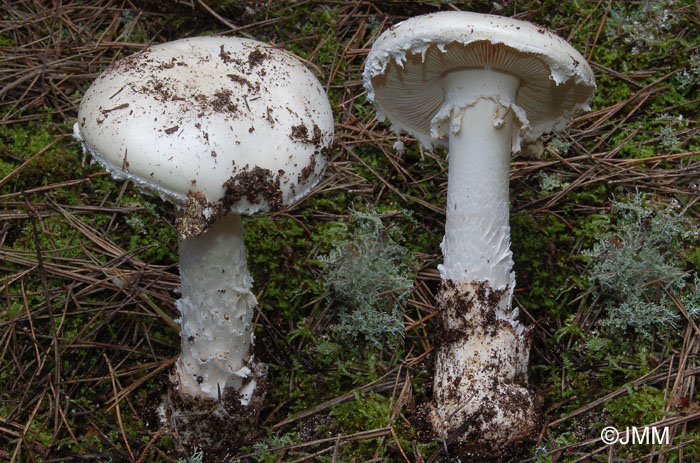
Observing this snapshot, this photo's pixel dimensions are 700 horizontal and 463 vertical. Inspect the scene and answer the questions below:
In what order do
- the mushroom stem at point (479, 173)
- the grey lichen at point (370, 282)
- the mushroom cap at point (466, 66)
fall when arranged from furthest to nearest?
the grey lichen at point (370, 282), the mushroom stem at point (479, 173), the mushroom cap at point (466, 66)

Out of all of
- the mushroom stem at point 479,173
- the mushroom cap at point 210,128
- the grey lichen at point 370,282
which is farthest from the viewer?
the grey lichen at point 370,282

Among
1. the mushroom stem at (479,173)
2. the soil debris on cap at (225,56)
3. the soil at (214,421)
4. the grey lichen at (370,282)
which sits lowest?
the soil at (214,421)

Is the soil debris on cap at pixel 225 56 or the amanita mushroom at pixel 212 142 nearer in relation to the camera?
the amanita mushroom at pixel 212 142

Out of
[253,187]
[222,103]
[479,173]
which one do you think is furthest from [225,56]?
[479,173]

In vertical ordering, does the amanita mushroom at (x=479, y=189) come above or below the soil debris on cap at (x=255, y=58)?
below

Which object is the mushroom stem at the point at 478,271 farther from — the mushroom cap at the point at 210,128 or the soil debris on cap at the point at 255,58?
the soil debris on cap at the point at 255,58

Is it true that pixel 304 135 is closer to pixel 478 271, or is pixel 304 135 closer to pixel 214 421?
pixel 478 271

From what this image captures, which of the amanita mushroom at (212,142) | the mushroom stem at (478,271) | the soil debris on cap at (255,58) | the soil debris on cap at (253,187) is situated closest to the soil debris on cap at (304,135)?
the amanita mushroom at (212,142)
